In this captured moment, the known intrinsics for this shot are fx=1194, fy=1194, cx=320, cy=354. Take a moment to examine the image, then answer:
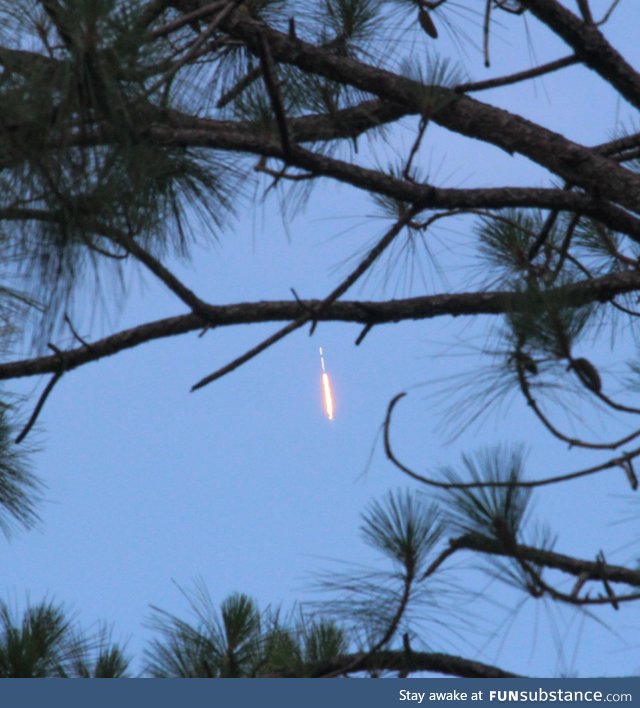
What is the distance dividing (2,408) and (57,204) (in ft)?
2.66

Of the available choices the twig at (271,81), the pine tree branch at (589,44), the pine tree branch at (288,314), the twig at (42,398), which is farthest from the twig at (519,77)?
the twig at (42,398)

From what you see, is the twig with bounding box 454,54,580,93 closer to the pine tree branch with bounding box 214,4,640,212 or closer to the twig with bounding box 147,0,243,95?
the pine tree branch with bounding box 214,4,640,212

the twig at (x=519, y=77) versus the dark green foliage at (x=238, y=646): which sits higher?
the twig at (x=519, y=77)

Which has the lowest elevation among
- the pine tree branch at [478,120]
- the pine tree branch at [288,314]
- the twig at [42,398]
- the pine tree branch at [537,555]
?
the pine tree branch at [537,555]

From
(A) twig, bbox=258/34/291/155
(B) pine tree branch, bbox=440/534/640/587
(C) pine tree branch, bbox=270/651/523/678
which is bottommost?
(C) pine tree branch, bbox=270/651/523/678

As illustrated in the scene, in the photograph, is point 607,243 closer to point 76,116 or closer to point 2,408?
point 2,408

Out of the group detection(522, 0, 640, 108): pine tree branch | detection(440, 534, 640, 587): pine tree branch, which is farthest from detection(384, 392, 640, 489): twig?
detection(522, 0, 640, 108): pine tree branch

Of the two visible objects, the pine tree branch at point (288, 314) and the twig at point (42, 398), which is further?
the pine tree branch at point (288, 314)

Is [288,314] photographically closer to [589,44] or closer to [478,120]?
[478,120]

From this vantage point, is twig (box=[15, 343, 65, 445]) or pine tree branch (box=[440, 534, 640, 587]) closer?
pine tree branch (box=[440, 534, 640, 587])

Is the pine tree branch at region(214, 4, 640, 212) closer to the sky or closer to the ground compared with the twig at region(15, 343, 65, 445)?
closer to the sky

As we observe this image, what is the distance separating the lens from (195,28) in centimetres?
197

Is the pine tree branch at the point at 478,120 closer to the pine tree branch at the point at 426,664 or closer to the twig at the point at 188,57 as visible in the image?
the twig at the point at 188,57
